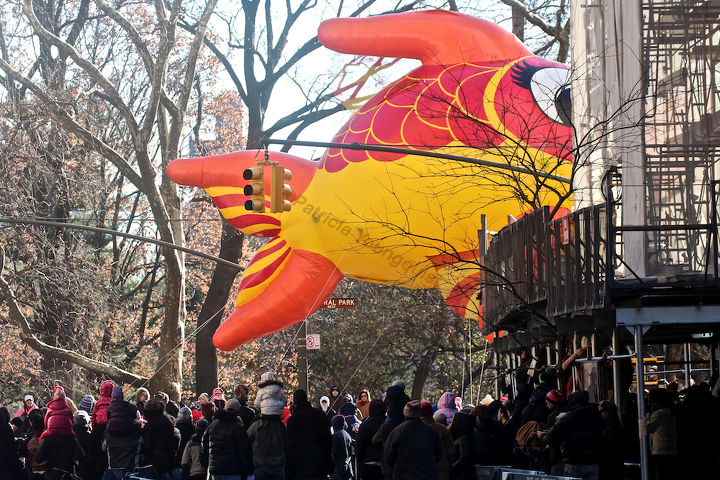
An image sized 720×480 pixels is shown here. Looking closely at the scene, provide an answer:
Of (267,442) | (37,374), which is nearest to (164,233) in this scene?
(37,374)

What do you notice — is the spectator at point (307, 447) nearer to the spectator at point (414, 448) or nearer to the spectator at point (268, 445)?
the spectator at point (268, 445)

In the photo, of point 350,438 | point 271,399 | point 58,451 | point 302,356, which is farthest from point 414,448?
point 302,356

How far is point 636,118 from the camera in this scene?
12.8 metres

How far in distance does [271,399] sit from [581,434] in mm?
4102

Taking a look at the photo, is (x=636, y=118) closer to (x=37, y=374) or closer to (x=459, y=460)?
(x=459, y=460)

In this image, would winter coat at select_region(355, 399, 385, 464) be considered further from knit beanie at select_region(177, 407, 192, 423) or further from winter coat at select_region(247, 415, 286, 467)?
knit beanie at select_region(177, 407, 192, 423)

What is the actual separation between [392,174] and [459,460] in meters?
5.86

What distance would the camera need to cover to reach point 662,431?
37.9 feet

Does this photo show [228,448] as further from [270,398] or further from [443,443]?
[443,443]

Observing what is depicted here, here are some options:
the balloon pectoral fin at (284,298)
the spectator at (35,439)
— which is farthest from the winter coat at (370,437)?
the balloon pectoral fin at (284,298)

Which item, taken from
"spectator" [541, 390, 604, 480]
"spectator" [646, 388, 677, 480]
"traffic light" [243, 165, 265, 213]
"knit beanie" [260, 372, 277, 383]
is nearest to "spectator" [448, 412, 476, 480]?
"spectator" [541, 390, 604, 480]

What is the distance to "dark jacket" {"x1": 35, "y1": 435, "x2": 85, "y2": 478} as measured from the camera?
1506 centimetres

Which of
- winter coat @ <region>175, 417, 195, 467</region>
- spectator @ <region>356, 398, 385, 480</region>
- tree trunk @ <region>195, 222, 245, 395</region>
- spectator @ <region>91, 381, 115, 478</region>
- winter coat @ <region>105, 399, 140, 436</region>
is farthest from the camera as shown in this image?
tree trunk @ <region>195, 222, 245, 395</region>

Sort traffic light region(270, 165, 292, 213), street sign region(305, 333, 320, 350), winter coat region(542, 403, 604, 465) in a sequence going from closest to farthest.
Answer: winter coat region(542, 403, 604, 465) → traffic light region(270, 165, 292, 213) → street sign region(305, 333, 320, 350)
